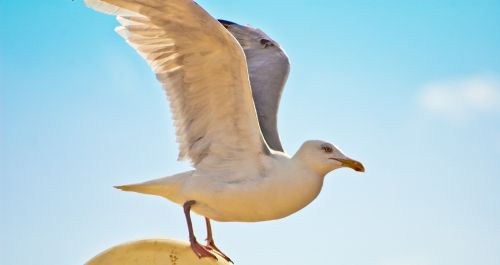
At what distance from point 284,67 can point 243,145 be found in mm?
2104

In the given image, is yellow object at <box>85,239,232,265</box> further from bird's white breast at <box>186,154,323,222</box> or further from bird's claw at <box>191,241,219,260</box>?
bird's white breast at <box>186,154,323,222</box>

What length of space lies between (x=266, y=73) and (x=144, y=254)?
3.11 metres

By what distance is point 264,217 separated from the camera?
6156 mm

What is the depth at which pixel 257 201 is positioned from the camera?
20.1 feet

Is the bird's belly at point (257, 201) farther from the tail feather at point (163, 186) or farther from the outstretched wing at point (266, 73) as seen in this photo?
the outstretched wing at point (266, 73)

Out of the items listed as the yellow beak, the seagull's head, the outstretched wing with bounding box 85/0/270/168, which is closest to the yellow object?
the outstretched wing with bounding box 85/0/270/168

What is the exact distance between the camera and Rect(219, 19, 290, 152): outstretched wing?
24.6 feet

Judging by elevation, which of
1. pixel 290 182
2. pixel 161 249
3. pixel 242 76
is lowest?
pixel 161 249

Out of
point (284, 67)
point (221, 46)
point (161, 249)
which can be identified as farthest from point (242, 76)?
point (284, 67)

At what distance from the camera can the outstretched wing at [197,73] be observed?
6.27m

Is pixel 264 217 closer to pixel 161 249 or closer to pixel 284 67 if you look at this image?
Answer: pixel 161 249

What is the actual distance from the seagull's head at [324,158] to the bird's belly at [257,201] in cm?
17

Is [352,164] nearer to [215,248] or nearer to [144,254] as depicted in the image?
[215,248]

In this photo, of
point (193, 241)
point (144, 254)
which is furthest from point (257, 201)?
point (144, 254)
